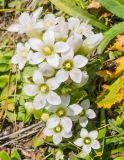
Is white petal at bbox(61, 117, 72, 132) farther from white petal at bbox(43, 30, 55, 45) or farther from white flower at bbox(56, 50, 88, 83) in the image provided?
white petal at bbox(43, 30, 55, 45)

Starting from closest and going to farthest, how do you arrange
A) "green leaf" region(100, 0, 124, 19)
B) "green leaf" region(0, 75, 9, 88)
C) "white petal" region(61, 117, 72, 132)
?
"white petal" region(61, 117, 72, 132)
"green leaf" region(100, 0, 124, 19)
"green leaf" region(0, 75, 9, 88)

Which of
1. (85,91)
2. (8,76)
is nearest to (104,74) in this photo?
(85,91)

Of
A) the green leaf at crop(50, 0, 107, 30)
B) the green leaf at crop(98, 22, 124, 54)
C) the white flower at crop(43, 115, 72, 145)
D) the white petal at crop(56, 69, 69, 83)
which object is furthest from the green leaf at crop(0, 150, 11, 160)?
the green leaf at crop(50, 0, 107, 30)

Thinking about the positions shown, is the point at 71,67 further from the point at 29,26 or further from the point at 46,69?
the point at 29,26

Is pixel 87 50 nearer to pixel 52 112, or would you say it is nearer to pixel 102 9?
pixel 52 112

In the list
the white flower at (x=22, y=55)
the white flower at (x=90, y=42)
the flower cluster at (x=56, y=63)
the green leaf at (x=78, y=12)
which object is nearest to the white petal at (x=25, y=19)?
the flower cluster at (x=56, y=63)

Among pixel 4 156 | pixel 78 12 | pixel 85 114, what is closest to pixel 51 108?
pixel 85 114
